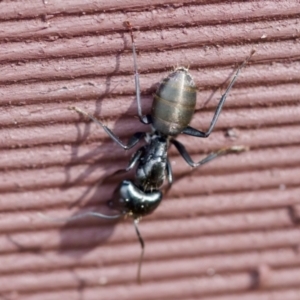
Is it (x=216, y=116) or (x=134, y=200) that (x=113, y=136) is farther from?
(x=216, y=116)

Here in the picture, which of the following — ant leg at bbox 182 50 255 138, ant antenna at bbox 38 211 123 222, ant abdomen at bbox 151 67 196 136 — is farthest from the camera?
ant antenna at bbox 38 211 123 222

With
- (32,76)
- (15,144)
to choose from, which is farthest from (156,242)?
(32,76)

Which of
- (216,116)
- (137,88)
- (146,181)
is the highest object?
(137,88)

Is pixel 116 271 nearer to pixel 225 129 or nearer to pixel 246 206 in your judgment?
pixel 246 206

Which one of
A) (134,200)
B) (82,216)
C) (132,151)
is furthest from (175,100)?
(82,216)

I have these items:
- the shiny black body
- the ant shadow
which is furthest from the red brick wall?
the shiny black body

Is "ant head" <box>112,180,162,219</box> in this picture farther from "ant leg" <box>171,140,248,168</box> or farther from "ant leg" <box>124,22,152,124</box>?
"ant leg" <box>124,22,152,124</box>

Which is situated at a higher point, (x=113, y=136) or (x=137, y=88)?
(x=137, y=88)

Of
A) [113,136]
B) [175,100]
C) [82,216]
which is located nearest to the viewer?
[175,100]

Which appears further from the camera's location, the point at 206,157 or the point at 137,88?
the point at 206,157
